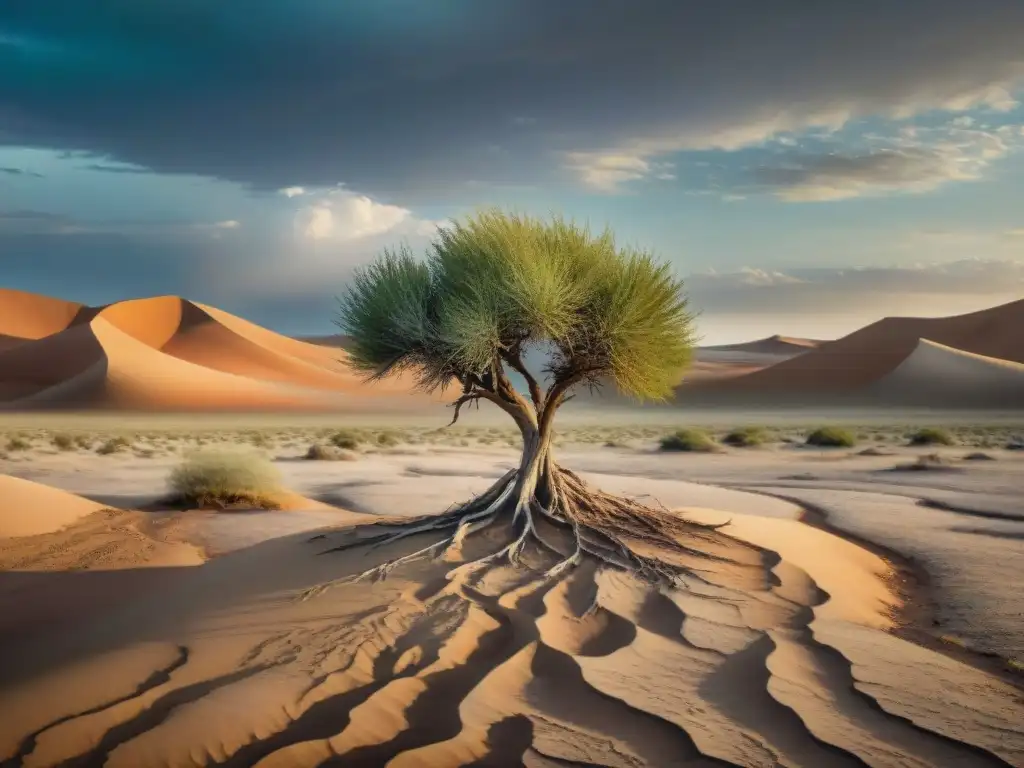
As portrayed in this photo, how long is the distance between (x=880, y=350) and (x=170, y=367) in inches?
2645

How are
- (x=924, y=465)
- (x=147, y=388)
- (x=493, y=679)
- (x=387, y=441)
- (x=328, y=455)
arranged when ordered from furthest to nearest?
(x=147, y=388) < (x=387, y=441) < (x=328, y=455) < (x=924, y=465) < (x=493, y=679)

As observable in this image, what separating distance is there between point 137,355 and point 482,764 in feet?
269

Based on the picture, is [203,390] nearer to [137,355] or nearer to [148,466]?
[137,355]

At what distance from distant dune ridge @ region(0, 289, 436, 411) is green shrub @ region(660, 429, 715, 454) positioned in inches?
1243

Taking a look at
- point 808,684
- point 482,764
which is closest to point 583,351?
point 808,684

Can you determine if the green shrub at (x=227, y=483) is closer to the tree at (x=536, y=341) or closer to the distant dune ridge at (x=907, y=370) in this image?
the tree at (x=536, y=341)

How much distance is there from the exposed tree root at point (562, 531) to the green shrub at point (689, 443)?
1975 centimetres

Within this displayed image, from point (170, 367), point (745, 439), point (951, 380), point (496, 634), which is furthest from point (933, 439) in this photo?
point (170, 367)

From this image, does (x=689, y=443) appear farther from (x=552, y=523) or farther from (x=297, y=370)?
(x=297, y=370)

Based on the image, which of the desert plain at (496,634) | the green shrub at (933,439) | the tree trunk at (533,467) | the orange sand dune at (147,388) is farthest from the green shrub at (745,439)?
the orange sand dune at (147,388)

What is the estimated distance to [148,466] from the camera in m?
25.6

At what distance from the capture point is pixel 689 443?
30562 millimetres

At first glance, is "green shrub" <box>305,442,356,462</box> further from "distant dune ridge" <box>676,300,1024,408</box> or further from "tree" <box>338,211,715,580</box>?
"distant dune ridge" <box>676,300,1024,408</box>

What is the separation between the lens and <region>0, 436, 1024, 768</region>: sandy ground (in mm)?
4883
